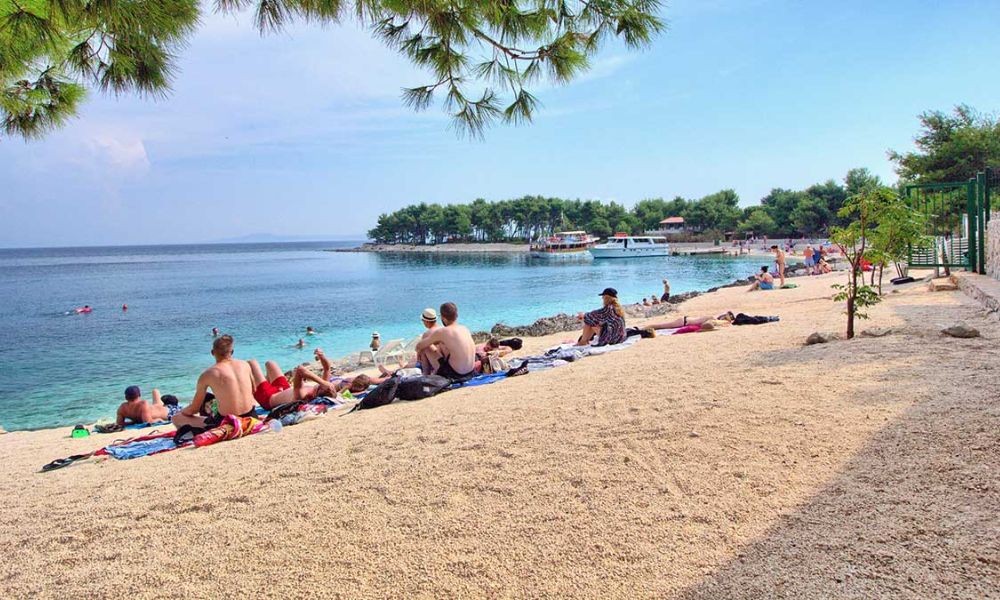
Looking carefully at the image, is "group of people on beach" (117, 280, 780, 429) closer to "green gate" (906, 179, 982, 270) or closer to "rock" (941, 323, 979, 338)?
"rock" (941, 323, 979, 338)

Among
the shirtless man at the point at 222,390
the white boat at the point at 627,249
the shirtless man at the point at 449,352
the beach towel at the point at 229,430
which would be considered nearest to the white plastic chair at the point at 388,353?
the shirtless man at the point at 449,352

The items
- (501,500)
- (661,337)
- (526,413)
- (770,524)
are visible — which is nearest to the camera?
(770,524)

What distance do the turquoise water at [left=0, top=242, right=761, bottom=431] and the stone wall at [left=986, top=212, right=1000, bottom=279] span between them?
15.2 m

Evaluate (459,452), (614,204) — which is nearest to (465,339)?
(459,452)

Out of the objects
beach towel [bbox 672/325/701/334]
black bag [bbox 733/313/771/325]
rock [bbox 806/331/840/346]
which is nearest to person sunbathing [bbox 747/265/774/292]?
black bag [bbox 733/313/771/325]

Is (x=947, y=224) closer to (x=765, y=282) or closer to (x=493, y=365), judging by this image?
(x=765, y=282)

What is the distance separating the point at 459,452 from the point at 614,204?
104 metres

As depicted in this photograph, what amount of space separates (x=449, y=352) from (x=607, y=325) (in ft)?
10.4

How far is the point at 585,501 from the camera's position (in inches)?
141

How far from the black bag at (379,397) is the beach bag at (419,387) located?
130mm

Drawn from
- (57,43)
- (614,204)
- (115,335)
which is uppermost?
(614,204)

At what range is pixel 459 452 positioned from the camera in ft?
14.7

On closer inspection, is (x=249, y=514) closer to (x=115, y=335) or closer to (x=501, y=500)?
(x=501, y=500)

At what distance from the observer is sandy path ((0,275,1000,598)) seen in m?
2.86
